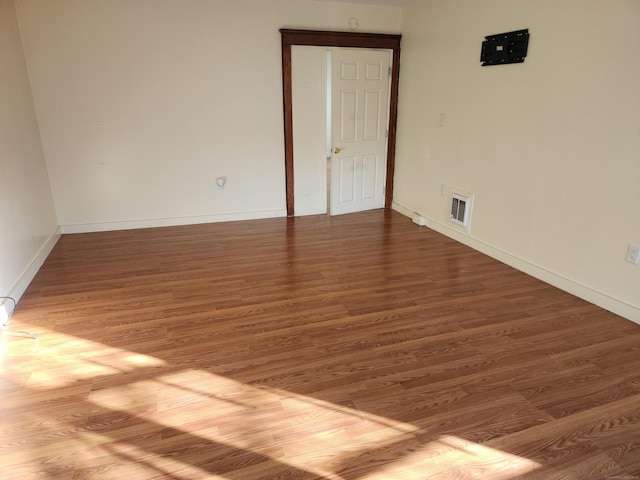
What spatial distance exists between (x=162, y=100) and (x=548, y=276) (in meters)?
4.34

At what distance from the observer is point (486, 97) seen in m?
3.97

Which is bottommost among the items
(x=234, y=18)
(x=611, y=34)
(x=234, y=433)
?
(x=234, y=433)

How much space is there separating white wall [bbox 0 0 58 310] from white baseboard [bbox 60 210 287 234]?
358 millimetres

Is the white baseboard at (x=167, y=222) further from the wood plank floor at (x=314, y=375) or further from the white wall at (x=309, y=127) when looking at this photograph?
the wood plank floor at (x=314, y=375)

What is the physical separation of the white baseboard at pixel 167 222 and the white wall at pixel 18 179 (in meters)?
0.36

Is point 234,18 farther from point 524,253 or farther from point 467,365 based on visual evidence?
point 467,365

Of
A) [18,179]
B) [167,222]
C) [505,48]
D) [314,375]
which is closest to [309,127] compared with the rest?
[167,222]

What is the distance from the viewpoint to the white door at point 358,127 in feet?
16.9

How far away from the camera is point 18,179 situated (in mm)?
3631

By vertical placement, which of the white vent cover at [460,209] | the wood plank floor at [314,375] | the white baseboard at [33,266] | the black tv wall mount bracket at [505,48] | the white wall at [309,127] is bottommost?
the wood plank floor at [314,375]

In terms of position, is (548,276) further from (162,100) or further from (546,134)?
(162,100)

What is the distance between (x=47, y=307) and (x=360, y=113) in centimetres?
403

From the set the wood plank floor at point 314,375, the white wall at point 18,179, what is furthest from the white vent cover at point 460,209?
the white wall at point 18,179

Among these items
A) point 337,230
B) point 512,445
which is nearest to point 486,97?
point 337,230
